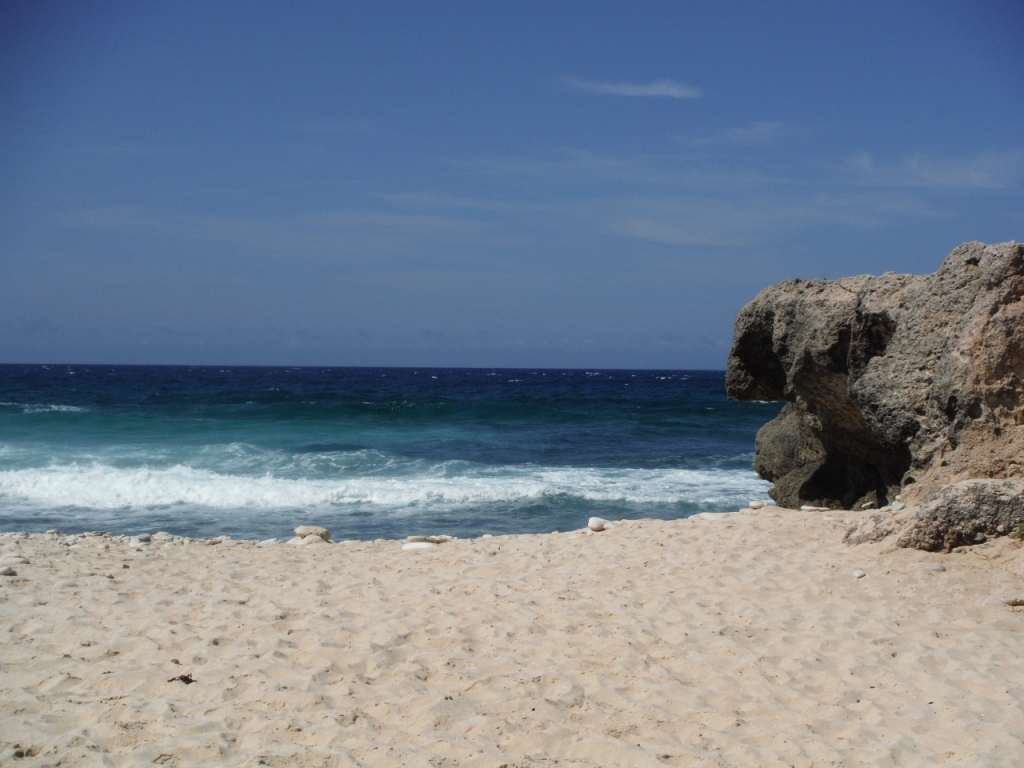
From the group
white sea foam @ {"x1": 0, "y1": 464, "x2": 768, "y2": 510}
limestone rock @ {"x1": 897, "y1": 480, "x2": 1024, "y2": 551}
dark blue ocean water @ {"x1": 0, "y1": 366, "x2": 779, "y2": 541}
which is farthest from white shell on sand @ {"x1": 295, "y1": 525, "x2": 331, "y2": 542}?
limestone rock @ {"x1": 897, "y1": 480, "x2": 1024, "y2": 551}

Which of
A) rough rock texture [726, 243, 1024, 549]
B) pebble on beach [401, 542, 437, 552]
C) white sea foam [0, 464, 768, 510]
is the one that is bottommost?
white sea foam [0, 464, 768, 510]

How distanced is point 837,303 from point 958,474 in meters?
2.16

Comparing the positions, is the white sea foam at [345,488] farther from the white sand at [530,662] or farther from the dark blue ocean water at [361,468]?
the white sand at [530,662]

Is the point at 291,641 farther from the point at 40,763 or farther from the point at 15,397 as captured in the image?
the point at 15,397

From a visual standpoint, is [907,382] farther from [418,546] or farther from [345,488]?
[345,488]

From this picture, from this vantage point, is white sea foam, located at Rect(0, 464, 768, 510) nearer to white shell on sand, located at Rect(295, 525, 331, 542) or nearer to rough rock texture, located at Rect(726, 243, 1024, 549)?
white shell on sand, located at Rect(295, 525, 331, 542)

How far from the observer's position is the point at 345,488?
47.5 ft

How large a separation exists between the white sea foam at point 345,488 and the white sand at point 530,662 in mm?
6503

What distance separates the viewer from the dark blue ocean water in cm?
1220

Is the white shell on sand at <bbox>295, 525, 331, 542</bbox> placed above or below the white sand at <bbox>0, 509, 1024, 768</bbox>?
below

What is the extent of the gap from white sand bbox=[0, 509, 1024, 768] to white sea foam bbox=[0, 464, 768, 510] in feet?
21.3

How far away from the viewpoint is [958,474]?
6867mm

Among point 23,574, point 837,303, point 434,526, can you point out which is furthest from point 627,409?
point 23,574

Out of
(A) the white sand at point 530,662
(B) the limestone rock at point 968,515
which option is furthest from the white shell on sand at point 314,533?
(B) the limestone rock at point 968,515
